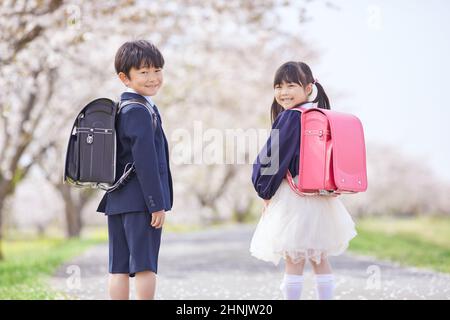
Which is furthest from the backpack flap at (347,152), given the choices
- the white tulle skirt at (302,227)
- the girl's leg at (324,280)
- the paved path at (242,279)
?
the paved path at (242,279)

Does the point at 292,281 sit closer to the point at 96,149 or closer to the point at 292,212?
the point at 292,212

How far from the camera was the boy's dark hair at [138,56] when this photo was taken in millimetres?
3523

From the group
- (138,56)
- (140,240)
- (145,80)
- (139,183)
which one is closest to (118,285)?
(140,240)

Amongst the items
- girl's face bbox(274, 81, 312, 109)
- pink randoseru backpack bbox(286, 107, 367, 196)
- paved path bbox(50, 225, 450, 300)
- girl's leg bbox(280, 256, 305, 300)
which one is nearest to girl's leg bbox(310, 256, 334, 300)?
girl's leg bbox(280, 256, 305, 300)

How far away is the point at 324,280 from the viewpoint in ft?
12.3

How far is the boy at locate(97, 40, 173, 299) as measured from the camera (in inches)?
133

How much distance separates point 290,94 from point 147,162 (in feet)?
3.16

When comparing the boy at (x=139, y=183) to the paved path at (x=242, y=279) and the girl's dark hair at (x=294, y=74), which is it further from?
the paved path at (x=242, y=279)

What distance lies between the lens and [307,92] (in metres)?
3.86

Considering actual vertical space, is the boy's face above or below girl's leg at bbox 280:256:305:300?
above

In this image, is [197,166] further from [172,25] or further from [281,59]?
[172,25]

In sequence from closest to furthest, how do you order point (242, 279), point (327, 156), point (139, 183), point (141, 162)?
point (141, 162), point (139, 183), point (327, 156), point (242, 279)

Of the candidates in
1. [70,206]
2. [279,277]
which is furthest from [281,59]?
[279,277]

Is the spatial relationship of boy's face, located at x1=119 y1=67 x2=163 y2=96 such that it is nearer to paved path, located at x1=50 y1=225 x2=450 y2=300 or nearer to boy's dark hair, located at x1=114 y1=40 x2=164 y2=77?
boy's dark hair, located at x1=114 y1=40 x2=164 y2=77
